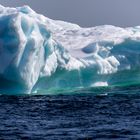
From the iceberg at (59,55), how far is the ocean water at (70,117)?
1.55m

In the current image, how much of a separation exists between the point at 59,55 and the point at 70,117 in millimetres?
12067

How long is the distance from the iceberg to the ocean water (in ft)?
5.10

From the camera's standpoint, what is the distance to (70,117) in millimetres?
22234

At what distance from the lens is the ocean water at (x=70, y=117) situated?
57.9ft

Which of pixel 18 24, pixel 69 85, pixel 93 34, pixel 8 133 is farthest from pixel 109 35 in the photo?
pixel 8 133

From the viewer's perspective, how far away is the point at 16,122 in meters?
20.6

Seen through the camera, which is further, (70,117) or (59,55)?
(59,55)

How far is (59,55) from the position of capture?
111 ft

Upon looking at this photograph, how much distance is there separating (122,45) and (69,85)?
5.53 m

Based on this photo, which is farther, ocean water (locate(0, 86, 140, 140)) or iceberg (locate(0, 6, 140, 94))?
iceberg (locate(0, 6, 140, 94))

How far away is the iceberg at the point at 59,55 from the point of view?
29.8 m

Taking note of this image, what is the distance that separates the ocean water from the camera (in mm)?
17641

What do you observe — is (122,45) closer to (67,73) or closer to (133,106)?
(67,73)

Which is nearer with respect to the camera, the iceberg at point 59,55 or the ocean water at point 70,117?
the ocean water at point 70,117
